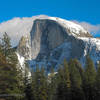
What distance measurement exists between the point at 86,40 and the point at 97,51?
1626 cm

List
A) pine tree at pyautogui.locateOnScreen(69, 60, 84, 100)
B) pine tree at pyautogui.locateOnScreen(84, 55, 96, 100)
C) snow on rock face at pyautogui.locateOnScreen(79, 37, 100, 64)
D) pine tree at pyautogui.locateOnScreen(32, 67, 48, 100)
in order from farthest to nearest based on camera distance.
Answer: snow on rock face at pyautogui.locateOnScreen(79, 37, 100, 64) < pine tree at pyautogui.locateOnScreen(84, 55, 96, 100) < pine tree at pyautogui.locateOnScreen(69, 60, 84, 100) < pine tree at pyautogui.locateOnScreen(32, 67, 48, 100)

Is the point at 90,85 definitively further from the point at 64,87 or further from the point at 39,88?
Result: the point at 39,88

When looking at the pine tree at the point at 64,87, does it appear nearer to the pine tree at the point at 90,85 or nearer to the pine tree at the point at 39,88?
the pine tree at the point at 39,88

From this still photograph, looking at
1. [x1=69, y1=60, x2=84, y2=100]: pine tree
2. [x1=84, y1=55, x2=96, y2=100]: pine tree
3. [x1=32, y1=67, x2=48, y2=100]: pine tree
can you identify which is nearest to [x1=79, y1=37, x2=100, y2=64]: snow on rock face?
[x1=32, y1=67, x2=48, y2=100]: pine tree

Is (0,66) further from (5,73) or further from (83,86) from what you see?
(83,86)

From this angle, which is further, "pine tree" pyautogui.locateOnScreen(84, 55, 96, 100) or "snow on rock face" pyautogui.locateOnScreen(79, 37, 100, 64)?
"snow on rock face" pyautogui.locateOnScreen(79, 37, 100, 64)

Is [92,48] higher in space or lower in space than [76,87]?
higher

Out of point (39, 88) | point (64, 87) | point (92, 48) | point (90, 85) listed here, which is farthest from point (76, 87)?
point (92, 48)

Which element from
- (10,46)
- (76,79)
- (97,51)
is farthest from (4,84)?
(97,51)

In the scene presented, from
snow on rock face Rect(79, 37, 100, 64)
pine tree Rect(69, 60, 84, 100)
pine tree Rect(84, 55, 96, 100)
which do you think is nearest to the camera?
pine tree Rect(69, 60, 84, 100)

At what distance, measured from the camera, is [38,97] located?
56.4 m

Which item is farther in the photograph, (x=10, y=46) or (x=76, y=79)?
(x=76, y=79)

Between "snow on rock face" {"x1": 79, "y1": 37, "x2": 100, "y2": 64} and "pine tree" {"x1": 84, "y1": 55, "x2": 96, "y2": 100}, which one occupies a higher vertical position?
"snow on rock face" {"x1": 79, "y1": 37, "x2": 100, "y2": 64}

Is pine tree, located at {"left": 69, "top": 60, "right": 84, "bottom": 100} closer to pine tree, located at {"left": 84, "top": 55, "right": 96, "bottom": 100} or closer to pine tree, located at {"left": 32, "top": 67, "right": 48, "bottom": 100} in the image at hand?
pine tree, located at {"left": 84, "top": 55, "right": 96, "bottom": 100}
